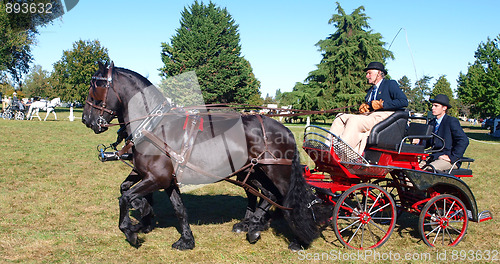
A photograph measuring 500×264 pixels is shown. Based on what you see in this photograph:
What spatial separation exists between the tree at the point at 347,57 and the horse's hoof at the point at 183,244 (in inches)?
1414

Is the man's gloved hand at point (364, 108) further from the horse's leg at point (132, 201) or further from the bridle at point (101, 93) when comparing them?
the bridle at point (101, 93)

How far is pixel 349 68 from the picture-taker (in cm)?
3997

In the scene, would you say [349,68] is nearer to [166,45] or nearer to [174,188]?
[166,45]

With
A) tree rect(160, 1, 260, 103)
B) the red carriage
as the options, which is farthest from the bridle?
tree rect(160, 1, 260, 103)

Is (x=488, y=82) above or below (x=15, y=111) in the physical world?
above

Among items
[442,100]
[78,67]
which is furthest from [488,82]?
[78,67]

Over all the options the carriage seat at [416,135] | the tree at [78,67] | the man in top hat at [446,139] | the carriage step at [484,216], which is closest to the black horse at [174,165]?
the carriage seat at [416,135]

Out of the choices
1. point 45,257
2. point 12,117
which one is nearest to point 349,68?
point 12,117

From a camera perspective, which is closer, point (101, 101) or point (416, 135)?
point (101, 101)

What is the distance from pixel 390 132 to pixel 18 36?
48.6m

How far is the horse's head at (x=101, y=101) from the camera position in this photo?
5.12 m

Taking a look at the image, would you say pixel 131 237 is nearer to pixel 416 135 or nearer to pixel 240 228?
pixel 240 228

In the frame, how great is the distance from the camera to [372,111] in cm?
595

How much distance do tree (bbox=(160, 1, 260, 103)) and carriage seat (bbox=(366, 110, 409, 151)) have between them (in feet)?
132
